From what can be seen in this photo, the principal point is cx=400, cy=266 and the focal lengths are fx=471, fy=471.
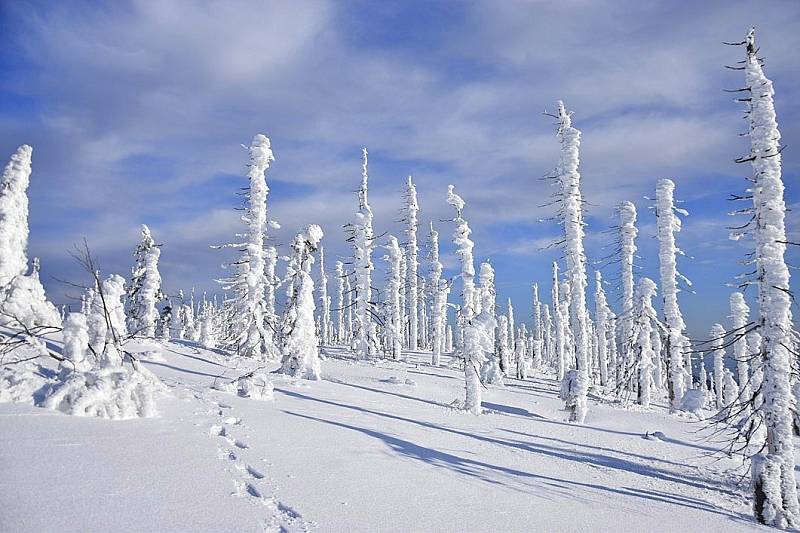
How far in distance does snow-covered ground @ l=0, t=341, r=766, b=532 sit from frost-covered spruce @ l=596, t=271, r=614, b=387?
28.7 m

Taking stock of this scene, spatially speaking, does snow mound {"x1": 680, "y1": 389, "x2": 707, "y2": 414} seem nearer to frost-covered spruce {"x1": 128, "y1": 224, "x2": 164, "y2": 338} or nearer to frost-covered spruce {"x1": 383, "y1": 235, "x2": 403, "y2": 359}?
frost-covered spruce {"x1": 383, "y1": 235, "x2": 403, "y2": 359}

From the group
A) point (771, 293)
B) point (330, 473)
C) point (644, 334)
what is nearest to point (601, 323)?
point (644, 334)

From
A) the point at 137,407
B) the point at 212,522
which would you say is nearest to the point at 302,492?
the point at 212,522

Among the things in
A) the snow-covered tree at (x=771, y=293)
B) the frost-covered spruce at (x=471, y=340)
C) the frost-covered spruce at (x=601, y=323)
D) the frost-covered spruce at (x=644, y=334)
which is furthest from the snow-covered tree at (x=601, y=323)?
the snow-covered tree at (x=771, y=293)

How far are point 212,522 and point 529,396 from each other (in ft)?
78.3

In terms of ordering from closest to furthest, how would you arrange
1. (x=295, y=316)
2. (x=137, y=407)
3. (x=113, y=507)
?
(x=113, y=507), (x=137, y=407), (x=295, y=316)

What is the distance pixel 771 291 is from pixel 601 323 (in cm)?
3703

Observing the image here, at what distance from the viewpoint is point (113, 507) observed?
5195 mm

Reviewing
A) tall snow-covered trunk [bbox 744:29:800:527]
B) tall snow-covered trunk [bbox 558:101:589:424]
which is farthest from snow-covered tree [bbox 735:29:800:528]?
tall snow-covered trunk [bbox 558:101:589:424]

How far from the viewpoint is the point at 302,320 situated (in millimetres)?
22234

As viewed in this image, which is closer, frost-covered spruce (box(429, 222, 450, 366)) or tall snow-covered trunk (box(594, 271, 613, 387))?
frost-covered spruce (box(429, 222, 450, 366))

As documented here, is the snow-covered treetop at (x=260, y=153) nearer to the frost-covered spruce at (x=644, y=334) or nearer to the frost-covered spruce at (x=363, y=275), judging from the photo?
the frost-covered spruce at (x=363, y=275)

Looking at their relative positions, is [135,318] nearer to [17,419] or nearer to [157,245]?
[157,245]

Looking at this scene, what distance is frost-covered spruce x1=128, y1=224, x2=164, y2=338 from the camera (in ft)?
118
